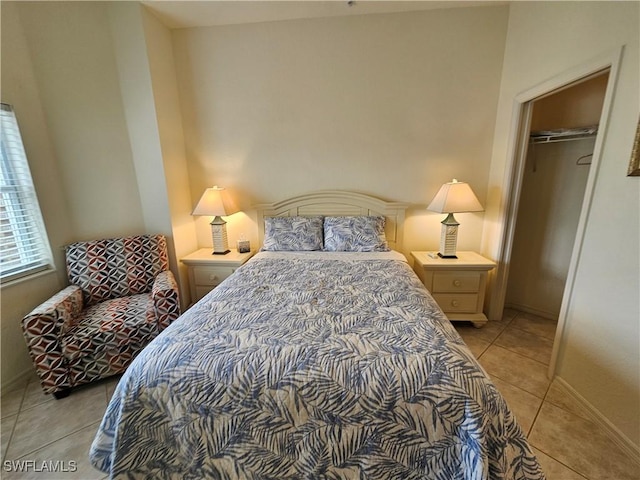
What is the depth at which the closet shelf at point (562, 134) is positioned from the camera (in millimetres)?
2033

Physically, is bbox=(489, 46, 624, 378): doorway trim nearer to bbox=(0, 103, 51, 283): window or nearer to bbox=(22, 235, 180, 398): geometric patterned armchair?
bbox=(22, 235, 180, 398): geometric patterned armchair

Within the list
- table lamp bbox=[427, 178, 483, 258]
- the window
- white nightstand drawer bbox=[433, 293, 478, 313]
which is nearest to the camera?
the window

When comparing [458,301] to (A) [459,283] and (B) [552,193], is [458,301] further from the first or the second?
(B) [552,193]

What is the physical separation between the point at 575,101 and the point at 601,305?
71.7 inches

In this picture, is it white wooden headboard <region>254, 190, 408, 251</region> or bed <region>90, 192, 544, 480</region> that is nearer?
bed <region>90, 192, 544, 480</region>

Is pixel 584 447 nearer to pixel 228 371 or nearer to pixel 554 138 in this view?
pixel 228 371

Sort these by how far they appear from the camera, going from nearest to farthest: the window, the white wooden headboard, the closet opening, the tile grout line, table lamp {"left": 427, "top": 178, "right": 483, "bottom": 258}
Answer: the tile grout line, the window, the closet opening, table lamp {"left": 427, "top": 178, "right": 483, "bottom": 258}, the white wooden headboard

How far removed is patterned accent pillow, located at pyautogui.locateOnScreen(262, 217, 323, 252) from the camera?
2.48 m

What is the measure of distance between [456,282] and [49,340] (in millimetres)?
2957

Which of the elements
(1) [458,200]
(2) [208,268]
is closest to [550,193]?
(1) [458,200]

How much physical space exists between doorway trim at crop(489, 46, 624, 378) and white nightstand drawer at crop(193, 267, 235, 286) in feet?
8.30

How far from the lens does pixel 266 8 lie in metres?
2.22

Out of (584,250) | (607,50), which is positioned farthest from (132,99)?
(584,250)

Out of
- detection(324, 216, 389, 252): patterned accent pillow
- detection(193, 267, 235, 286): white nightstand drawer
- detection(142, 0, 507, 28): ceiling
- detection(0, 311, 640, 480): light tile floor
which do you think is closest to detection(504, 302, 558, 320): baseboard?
detection(0, 311, 640, 480): light tile floor
